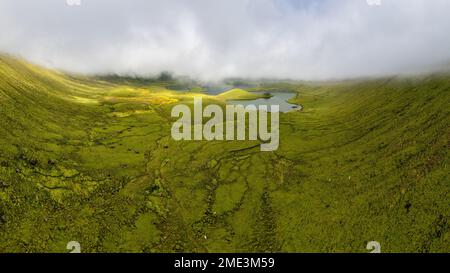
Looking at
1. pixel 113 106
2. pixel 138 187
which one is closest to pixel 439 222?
pixel 138 187

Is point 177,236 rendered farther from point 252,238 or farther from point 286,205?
point 286,205

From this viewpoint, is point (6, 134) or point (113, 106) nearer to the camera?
point (6, 134)

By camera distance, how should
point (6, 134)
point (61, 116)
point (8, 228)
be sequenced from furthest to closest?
point (61, 116) < point (6, 134) < point (8, 228)

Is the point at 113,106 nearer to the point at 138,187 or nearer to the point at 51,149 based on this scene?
the point at 51,149
